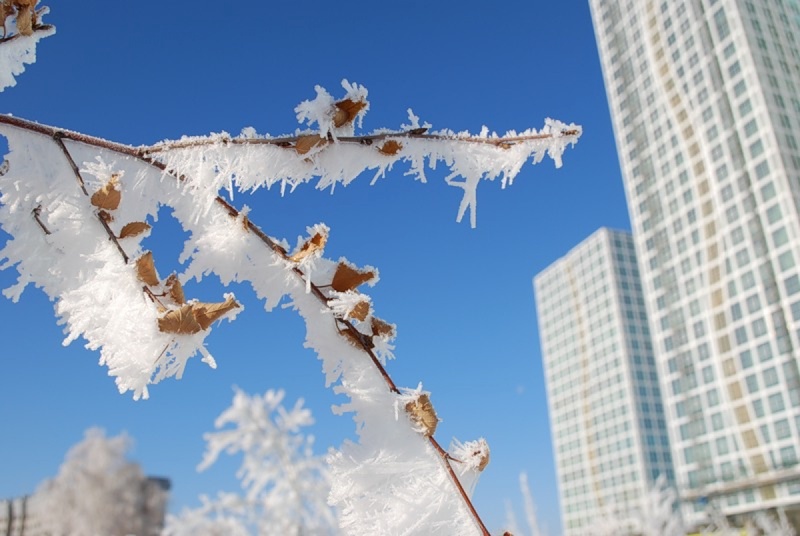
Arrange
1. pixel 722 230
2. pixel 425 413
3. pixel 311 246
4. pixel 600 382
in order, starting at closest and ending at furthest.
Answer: pixel 425 413
pixel 311 246
pixel 722 230
pixel 600 382

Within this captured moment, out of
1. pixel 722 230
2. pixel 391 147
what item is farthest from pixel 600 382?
pixel 391 147

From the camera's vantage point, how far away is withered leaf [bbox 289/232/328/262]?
0.69 metres

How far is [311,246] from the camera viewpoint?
70cm

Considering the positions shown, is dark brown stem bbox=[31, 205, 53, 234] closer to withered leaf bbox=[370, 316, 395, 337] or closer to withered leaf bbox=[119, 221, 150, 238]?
withered leaf bbox=[119, 221, 150, 238]

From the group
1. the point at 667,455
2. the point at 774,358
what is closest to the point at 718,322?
the point at 774,358

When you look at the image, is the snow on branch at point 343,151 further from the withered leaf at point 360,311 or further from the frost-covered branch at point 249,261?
the withered leaf at point 360,311

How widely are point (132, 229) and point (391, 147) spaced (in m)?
0.33

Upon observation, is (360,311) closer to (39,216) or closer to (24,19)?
(39,216)

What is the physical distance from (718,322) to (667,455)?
2114 centimetres

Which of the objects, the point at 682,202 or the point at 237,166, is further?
the point at 682,202

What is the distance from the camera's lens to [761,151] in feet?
107

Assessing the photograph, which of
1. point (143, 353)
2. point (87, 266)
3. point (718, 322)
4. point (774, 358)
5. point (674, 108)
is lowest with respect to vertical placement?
point (143, 353)

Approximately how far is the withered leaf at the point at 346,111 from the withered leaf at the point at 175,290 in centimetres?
27

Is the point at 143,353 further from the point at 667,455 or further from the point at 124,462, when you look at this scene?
the point at 667,455
